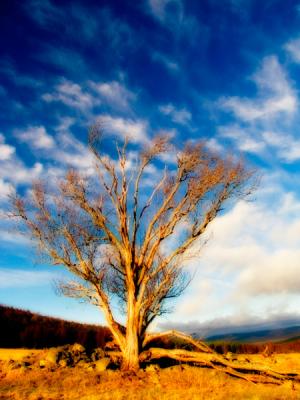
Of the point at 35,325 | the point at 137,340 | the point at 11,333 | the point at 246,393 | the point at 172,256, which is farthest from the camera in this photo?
the point at 35,325

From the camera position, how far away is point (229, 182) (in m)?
18.8

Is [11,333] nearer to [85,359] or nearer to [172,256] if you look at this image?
[85,359]

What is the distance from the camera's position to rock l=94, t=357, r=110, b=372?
15.7m

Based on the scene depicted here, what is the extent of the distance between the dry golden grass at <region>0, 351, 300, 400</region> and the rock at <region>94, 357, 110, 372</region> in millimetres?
494

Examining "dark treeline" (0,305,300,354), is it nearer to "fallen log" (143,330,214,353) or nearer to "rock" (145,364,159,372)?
"fallen log" (143,330,214,353)

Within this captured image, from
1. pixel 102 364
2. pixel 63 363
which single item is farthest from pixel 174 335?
pixel 63 363

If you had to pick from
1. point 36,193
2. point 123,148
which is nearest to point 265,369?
point 123,148

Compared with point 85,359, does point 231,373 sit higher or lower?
lower

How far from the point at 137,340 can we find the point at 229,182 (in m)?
9.35

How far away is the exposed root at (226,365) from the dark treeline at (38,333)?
18.5 m

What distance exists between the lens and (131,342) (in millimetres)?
16469

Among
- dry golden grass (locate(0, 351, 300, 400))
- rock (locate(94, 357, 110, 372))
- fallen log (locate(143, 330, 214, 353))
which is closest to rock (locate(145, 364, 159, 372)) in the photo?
dry golden grass (locate(0, 351, 300, 400))

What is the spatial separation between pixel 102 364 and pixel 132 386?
3.02 meters

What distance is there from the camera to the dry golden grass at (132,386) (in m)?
12.0
